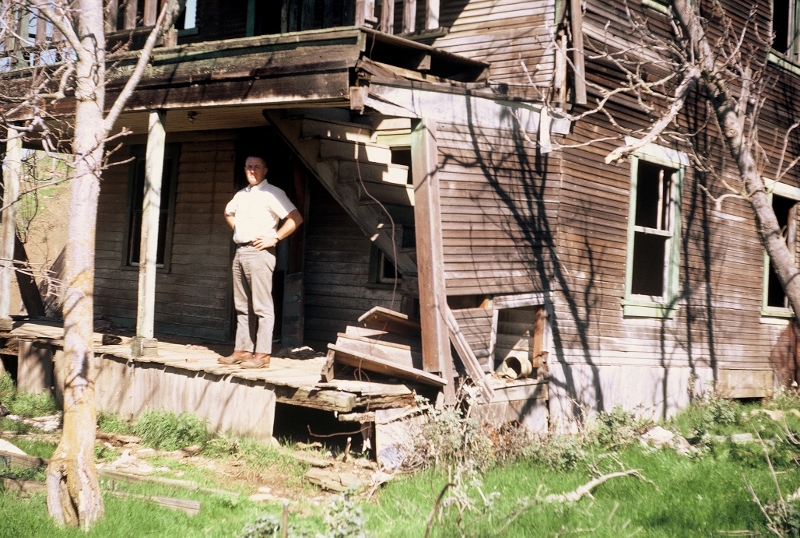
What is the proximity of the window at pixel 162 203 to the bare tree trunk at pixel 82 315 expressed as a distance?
6463 mm

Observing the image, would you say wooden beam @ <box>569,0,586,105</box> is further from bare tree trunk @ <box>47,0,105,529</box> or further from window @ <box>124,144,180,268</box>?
window @ <box>124,144,180,268</box>

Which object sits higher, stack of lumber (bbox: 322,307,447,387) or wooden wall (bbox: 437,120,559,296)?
wooden wall (bbox: 437,120,559,296)

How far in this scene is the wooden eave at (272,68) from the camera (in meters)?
7.58

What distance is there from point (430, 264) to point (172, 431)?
9.64 ft

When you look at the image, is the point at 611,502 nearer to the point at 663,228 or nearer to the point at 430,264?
the point at 430,264

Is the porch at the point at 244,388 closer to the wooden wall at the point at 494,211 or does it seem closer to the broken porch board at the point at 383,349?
the broken porch board at the point at 383,349

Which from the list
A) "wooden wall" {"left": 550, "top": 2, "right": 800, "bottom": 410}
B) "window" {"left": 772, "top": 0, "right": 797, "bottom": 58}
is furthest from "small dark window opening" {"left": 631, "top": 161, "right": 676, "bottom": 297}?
"window" {"left": 772, "top": 0, "right": 797, "bottom": 58}

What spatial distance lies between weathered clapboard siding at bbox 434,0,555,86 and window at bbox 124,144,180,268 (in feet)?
14.7

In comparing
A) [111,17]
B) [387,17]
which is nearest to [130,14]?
[111,17]

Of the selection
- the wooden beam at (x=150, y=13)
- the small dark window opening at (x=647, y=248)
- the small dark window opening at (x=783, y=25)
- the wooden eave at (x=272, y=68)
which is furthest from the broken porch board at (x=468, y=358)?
the small dark window opening at (x=783, y=25)

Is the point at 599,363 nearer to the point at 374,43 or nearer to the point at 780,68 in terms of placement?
the point at 374,43

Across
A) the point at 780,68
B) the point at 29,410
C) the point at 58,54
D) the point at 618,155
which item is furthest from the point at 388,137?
the point at 780,68

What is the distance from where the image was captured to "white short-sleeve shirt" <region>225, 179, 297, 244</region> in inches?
328

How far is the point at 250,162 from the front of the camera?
8.47 m
